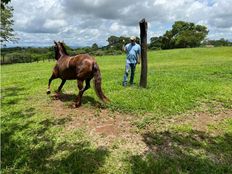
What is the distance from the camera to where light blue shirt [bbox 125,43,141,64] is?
1244 cm

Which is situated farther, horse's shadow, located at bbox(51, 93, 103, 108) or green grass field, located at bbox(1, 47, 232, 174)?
horse's shadow, located at bbox(51, 93, 103, 108)

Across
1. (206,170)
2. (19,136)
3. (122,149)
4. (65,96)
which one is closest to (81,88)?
(65,96)

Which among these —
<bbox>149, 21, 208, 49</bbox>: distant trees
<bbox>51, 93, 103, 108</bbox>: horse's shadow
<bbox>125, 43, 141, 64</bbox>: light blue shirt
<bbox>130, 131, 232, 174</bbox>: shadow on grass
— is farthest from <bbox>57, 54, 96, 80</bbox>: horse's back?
<bbox>149, 21, 208, 49</bbox>: distant trees

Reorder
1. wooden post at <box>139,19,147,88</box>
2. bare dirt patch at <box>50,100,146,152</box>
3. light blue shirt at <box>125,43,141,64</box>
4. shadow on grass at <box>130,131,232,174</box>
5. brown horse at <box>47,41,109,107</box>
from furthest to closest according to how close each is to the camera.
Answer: light blue shirt at <box>125,43,141,64</box>, wooden post at <box>139,19,147,88</box>, brown horse at <box>47,41,109,107</box>, bare dirt patch at <box>50,100,146,152</box>, shadow on grass at <box>130,131,232,174</box>

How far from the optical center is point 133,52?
1243cm

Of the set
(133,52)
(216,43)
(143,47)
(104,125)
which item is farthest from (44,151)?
(216,43)

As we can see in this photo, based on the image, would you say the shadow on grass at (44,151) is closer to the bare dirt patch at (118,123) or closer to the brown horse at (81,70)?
the bare dirt patch at (118,123)

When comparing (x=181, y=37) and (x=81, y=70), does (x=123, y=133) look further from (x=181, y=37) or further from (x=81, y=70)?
(x=181, y=37)

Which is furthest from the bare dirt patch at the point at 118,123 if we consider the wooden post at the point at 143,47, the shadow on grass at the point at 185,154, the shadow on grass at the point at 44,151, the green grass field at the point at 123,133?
the wooden post at the point at 143,47

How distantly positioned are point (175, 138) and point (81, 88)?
3.70 metres

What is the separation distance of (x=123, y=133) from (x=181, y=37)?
277 feet

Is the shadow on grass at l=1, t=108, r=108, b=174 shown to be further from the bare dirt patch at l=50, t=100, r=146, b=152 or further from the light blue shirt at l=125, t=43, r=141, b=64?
the light blue shirt at l=125, t=43, r=141, b=64

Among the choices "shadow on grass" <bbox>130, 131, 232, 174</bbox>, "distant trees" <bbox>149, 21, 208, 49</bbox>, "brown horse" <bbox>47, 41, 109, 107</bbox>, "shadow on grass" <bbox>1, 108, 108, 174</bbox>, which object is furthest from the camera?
"distant trees" <bbox>149, 21, 208, 49</bbox>

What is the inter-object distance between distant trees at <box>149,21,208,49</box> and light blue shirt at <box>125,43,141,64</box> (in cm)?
7836
